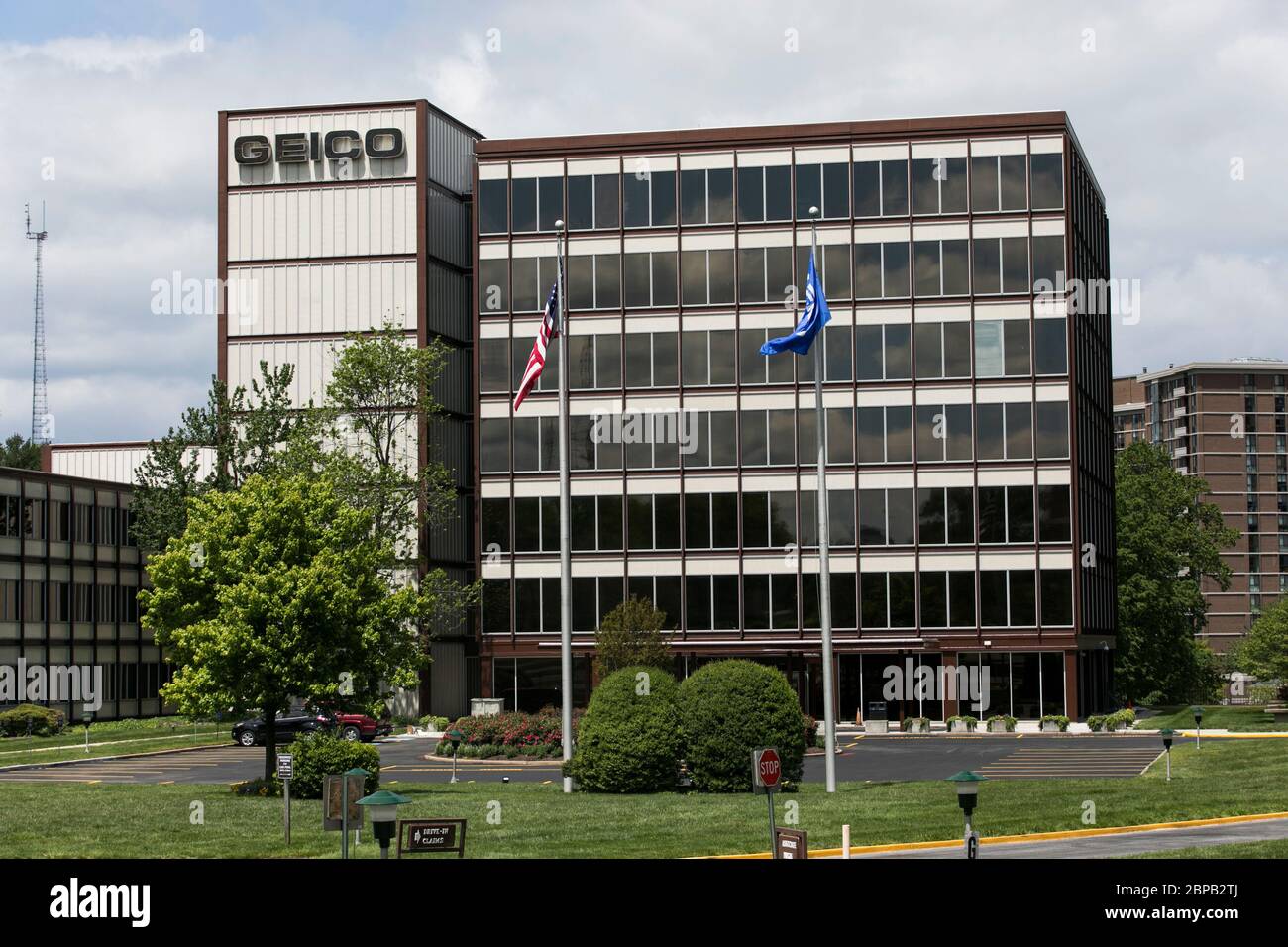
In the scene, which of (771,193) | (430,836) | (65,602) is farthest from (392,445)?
(430,836)

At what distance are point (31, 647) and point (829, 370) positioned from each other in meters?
37.8

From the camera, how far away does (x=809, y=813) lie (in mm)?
28703

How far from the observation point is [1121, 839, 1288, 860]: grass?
20.0 metres

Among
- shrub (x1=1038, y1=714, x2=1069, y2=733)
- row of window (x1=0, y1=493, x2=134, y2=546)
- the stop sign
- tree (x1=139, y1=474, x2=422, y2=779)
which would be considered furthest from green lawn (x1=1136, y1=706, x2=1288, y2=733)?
row of window (x1=0, y1=493, x2=134, y2=546)

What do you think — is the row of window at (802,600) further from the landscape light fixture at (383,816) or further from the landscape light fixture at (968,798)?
the landscape light fixture at (383,816)

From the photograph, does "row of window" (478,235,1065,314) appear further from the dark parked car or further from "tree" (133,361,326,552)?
the dark parked car

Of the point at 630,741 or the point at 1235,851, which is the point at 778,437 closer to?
the point at 630,741

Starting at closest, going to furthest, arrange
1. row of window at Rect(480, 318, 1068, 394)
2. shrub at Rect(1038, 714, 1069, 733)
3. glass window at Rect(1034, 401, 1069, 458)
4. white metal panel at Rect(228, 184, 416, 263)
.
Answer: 1. shrub at Rect(1038, 714, 1069, 733)
2. glass window at Rect(1034, 401, 1069, 458)
3. row of window at Rect(480, 318, 1068, 394)
4. white metal panel at Rect(228, 184, 416, 263)

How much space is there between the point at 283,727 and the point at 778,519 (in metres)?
25.5

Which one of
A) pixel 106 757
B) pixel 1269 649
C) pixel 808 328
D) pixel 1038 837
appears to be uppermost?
pixel 808 328

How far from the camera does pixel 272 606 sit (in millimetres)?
34062

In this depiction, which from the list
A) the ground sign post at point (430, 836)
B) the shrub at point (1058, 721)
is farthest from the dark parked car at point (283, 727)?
the ground sign post at point (430, 836)

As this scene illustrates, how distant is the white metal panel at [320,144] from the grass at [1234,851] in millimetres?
58540

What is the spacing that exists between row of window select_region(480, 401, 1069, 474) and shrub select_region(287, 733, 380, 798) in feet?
128
